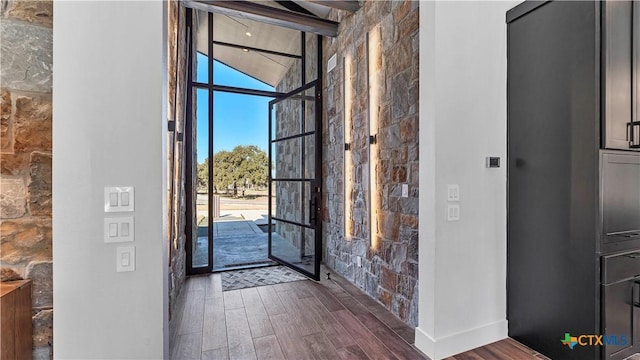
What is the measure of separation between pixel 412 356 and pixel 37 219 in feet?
7.48

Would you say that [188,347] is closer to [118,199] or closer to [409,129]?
[118,199]

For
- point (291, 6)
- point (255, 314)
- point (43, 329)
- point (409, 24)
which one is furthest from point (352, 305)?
point (291, 6)

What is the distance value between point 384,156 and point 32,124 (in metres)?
2.39

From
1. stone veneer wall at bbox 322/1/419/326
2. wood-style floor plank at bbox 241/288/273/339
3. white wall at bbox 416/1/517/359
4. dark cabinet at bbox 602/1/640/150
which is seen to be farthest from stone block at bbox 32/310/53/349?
dark cabinet at bbox 602/1/640/150

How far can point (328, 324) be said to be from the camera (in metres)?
2.38

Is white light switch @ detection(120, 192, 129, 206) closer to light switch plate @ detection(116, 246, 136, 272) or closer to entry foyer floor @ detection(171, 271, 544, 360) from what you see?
light switch plate @ detection(116, 246, 136, 272)

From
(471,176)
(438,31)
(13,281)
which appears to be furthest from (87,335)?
(438,31)

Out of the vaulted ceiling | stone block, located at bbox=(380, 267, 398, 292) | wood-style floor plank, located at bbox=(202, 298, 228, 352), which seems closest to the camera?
wood-style floor plank, located at bbox=(202, 298, 228, 352)

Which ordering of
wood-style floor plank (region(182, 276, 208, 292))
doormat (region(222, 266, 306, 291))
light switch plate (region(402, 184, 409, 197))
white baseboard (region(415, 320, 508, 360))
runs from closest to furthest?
white baseboard (region(415, 320, 508, 360)), light switch plate (region(402, 184, 409, 197)), wood-style floor plank (region(182, 276, 208, 292)), doormat (region(222, 266, 306, 291))

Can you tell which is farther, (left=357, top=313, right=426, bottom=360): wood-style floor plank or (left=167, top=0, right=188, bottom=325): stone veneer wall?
(left=167, top=0, right=188, bottom=325): stone veneer wall

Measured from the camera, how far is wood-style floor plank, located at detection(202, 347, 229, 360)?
192cm

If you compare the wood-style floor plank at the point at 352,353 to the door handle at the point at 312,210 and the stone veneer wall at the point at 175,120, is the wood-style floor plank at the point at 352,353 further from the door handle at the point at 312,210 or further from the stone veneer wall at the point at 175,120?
the door handle at the point at 312,210

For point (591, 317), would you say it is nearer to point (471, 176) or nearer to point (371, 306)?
point (471, 176)

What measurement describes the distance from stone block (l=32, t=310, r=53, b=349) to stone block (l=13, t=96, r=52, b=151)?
0.75 metres
